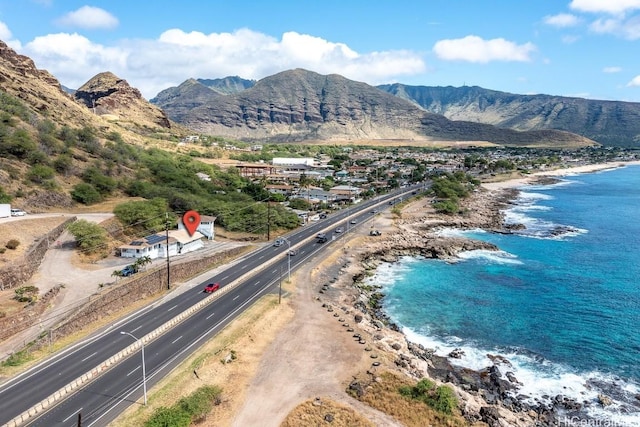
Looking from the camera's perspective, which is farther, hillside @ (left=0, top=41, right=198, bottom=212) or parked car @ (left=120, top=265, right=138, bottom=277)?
hillside @ (left=0, top=41, right=198, bottom=212)

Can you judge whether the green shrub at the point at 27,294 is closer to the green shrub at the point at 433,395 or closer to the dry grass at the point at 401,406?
the dry grass at the point at 401,406

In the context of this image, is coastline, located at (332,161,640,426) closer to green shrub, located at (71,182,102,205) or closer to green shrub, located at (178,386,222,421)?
green shrub, located at (178,386,222,421)

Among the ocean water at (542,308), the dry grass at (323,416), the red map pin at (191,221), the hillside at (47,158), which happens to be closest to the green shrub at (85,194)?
the hillside at (47,158)

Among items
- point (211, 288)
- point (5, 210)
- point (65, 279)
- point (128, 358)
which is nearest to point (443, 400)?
point (128, 358)

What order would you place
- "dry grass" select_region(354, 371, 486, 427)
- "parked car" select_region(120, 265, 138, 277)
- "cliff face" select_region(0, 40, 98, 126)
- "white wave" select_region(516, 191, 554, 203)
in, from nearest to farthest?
"dry grass" select_region(354, 371, 486, 427) < "parked car" select_region(120, 265, 138, 277) < "cliff face" select_region(0, 40, 98, 126) < "white wave" select_region(516, 191, 554, 203)

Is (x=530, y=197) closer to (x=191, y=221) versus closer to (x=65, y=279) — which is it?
(x=191, y=221)

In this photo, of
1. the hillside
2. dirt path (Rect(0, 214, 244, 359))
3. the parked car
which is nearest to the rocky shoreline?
dirt path (Rect(0, 214, 244, 359))
